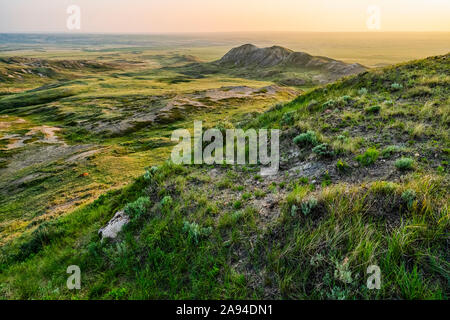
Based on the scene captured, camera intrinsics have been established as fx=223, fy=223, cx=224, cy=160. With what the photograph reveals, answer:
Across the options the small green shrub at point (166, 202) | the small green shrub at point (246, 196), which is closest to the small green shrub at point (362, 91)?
the small green shrub at point (246, 196)

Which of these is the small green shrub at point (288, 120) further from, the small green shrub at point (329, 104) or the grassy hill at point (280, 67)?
the grassy hill at point (280, 67)

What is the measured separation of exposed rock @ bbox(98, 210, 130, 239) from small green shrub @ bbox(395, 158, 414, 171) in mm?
8955

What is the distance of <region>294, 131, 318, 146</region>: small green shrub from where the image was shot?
31.0 ft

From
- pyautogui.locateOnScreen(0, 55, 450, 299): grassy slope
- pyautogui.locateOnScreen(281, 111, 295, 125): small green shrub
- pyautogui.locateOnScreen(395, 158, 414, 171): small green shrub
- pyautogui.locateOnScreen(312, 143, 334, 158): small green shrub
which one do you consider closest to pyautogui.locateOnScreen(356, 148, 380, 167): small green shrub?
pyautogui.locateOnScreen(0, 55, 450, 299): grassy slope

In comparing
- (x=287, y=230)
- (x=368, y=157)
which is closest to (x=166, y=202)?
(x=287, y=230)

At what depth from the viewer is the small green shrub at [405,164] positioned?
21.2ft

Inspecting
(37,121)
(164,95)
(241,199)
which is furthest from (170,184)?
(164,95)

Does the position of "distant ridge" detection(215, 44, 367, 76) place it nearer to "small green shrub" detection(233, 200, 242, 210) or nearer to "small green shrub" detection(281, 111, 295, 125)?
"small green shrub" detection(281, 111, 295, 125)

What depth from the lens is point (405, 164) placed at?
21.2 feet

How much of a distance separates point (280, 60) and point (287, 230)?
543 feet

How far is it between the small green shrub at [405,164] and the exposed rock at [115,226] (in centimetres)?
895

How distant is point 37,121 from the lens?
5628 centimetres

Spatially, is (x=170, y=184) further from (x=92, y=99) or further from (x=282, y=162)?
(x=92, y=99)
